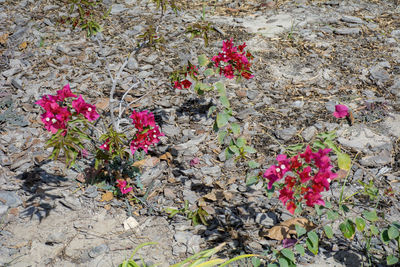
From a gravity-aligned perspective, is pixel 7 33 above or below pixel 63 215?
above

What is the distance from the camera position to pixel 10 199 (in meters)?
2.28

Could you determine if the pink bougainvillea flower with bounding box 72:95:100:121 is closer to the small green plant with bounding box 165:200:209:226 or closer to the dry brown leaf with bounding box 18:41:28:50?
the small green plant with bounding box 165:200:209:226

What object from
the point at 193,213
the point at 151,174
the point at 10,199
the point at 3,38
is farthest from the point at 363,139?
the point at 3,38

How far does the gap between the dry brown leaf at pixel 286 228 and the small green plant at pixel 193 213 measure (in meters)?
0.36

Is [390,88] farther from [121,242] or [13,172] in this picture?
[13,172]

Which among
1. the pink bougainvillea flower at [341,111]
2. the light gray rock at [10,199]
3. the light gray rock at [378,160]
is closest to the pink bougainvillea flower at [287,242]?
the light gray rock at [378,160]

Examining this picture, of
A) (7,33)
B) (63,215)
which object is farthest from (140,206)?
(7,33)

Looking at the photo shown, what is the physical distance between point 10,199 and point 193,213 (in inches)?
44.2

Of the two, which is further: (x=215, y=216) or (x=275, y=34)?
(x=275, y=34)

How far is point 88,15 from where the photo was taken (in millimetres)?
2236

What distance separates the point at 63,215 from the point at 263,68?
203 cm

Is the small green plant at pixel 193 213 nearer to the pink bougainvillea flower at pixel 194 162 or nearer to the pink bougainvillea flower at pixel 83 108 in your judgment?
the pink bougainvillea flower at pixel 194 162

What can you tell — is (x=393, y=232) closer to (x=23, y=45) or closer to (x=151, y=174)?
(x=151, y=174)

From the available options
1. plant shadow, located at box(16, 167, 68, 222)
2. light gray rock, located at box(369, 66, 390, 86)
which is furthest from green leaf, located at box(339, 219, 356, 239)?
light gray rock, located at box(369, 66, 390, 86)
